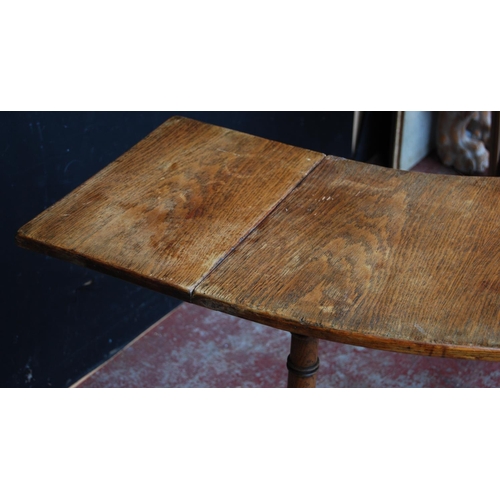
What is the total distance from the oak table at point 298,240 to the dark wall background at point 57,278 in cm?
36

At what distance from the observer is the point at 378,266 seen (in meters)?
1.54

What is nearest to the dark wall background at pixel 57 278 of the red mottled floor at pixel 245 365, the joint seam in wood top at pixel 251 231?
the red mottled floor at pixel 245 365

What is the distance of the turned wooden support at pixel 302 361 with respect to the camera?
1.91m

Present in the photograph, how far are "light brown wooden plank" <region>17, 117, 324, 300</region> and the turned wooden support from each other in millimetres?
359

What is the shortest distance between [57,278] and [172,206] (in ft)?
2.53

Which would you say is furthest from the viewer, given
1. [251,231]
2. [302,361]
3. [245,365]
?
[245,365]

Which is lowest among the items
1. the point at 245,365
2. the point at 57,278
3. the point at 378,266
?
the point at 245,365

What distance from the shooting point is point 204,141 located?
1.97 metres

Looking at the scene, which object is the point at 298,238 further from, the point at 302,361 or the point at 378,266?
the point at 302,361

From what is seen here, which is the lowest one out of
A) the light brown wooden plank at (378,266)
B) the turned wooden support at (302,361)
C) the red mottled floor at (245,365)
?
the red mottled floor at (245,365)

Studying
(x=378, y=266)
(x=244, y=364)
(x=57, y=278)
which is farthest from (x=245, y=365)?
(x=378, y=266)

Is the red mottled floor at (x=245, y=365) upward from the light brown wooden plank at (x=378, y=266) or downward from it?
downward

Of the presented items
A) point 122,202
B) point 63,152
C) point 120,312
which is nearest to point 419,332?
point 122,202

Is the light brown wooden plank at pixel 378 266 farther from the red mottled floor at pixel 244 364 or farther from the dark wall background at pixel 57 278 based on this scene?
the red mottled floor at pixel 244 364
